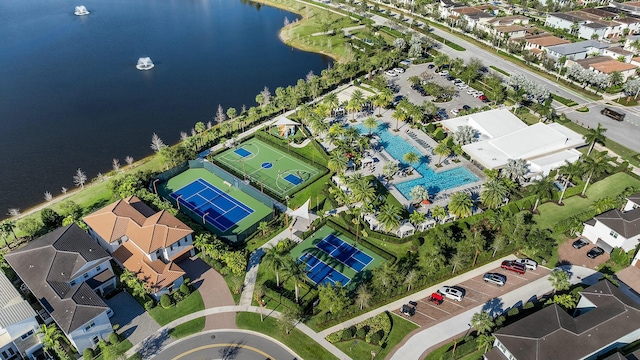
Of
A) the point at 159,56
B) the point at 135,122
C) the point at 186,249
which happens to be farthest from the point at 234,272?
the point at 159,56

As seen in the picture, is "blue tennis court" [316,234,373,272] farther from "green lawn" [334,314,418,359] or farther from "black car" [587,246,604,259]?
"black car" [587,246,604,259]

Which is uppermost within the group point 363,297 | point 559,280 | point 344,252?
point 559,280

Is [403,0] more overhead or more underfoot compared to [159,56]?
more overhead

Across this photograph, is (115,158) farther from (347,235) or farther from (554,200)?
(554,200)

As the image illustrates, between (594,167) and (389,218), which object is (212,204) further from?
(594,167)

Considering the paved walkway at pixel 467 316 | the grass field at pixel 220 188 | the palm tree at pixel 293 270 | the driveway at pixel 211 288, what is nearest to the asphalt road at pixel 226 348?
the driveway at pixel 211 288

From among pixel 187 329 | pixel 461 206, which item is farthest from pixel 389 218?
pixel 187 329
